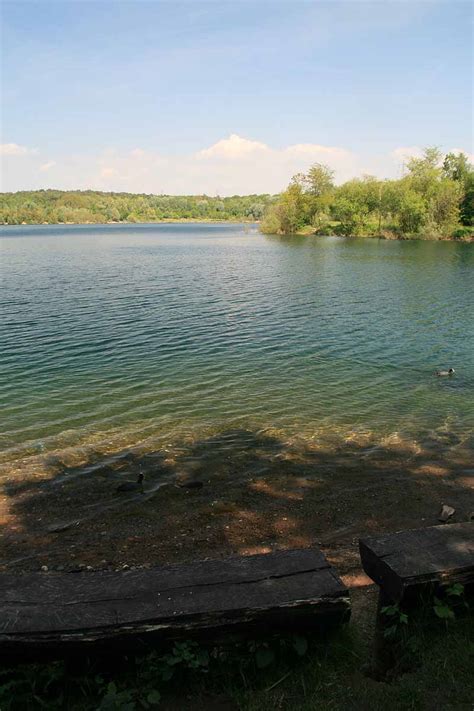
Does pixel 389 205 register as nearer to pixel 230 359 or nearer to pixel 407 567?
pixel 230 359

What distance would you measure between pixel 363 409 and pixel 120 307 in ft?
71.0

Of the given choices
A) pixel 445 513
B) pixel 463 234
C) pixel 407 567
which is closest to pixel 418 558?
pixel 407 567

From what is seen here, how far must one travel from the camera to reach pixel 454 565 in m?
4.94

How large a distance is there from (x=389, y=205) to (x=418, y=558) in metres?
108

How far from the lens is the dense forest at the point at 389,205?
9375 centimetres

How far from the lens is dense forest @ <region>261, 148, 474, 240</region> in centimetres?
9375

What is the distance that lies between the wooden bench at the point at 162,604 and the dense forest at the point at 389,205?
96457 mm

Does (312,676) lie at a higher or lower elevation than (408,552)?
lower

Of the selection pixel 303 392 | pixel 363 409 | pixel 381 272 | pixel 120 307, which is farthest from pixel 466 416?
pixel 381 272

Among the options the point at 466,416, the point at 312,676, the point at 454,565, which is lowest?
the point at 466,416

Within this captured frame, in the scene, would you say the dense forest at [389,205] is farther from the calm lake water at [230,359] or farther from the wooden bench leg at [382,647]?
the wooden bench leg at [382,647]

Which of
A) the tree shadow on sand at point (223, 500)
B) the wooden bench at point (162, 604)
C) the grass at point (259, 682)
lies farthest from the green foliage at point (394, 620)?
the tree shadow on sand at point (223, 500)

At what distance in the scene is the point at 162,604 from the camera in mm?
4430

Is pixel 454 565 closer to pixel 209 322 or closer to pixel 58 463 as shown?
pixel 58 463
